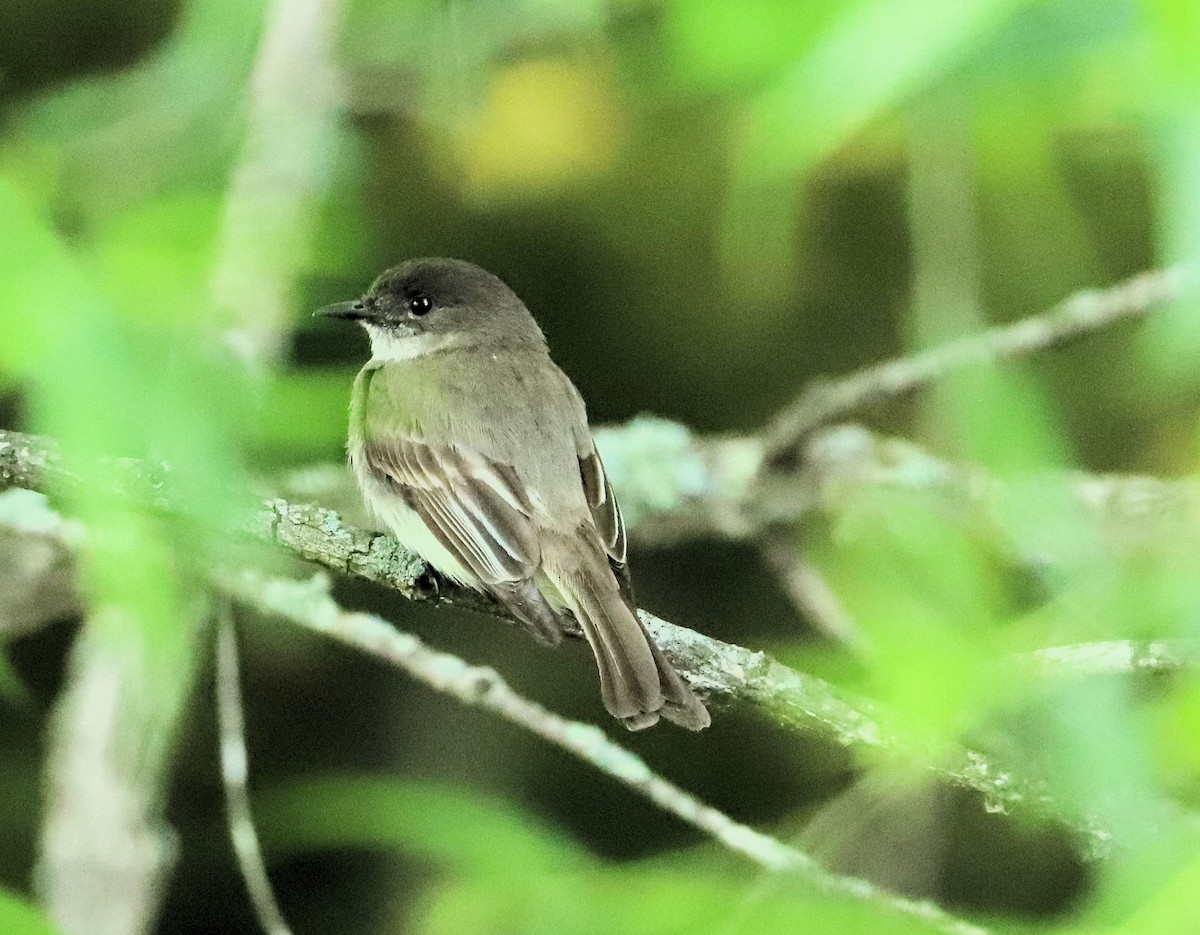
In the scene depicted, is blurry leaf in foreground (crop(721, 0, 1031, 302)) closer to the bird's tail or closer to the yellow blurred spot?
the yellow blurred spot

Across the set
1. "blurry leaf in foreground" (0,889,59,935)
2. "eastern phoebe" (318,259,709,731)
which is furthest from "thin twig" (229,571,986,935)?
"blurry leaf in foreground" (0,889,59,935)

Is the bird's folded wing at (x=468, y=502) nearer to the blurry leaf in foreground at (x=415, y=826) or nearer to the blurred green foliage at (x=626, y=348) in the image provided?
the blurred green foliage at (x=626, y=348)

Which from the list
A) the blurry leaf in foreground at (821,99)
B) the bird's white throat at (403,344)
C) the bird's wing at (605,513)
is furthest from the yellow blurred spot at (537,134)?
the bird's wing at (605,513)

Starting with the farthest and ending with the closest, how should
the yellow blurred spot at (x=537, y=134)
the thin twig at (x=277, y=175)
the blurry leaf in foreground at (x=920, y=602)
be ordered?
the yellow blurred spot at (x=537, y=134) < the thin twig at (x=277, y=175) < the blurry leaf in foreground at (x=920, y=602)

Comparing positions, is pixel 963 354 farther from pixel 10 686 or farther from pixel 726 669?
pixel 10 686

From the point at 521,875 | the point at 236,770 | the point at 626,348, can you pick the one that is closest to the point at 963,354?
the point at 626,348

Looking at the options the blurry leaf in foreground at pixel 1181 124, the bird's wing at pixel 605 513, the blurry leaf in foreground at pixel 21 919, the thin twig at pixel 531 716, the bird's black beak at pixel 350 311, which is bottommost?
the blurry leaf in foreground at pixel 21 919

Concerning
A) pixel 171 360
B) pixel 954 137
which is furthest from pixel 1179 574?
pixel 171 360
